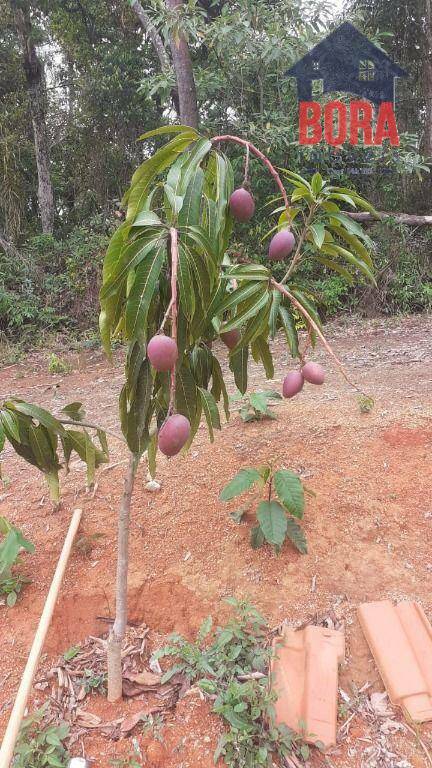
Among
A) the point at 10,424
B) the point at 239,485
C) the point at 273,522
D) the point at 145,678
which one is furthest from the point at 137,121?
the point at 145,678

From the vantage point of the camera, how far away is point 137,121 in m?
6.44

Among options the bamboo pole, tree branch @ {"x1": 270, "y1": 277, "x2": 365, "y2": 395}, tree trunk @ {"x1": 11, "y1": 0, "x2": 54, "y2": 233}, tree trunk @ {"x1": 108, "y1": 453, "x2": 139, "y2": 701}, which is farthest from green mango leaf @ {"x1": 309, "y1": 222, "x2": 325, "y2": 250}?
tree trunk @ {"x1": 11, "y1": 0, "x2": 54, "y2": 233}

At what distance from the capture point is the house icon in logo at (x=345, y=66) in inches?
191

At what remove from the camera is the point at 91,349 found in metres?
4.94

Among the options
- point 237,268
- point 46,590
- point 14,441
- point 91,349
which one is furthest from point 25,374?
point 237,268

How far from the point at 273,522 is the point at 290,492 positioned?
0.37 feet

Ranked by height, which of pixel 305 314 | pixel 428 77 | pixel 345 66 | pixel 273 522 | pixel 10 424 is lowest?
pixel 273 522

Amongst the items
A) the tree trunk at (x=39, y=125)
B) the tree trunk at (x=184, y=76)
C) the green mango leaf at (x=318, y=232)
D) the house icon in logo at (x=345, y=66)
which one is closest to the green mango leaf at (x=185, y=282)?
the green mango leaf at (x=318, y=232)

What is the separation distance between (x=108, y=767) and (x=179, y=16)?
4.99 m

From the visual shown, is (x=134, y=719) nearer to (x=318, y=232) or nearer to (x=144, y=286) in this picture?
(x=144, y=286)

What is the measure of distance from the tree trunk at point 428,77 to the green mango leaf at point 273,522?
5.21 meters

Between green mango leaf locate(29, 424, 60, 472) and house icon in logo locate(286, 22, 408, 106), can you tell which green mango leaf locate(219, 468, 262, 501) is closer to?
green mango leaf locate(29, 424, 60, 472)

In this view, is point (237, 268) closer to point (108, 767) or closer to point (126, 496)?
point (126, 496)

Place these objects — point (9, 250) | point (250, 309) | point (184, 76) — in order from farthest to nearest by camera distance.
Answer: point (9, 250) → point (184, 76) → point (250, 309)
